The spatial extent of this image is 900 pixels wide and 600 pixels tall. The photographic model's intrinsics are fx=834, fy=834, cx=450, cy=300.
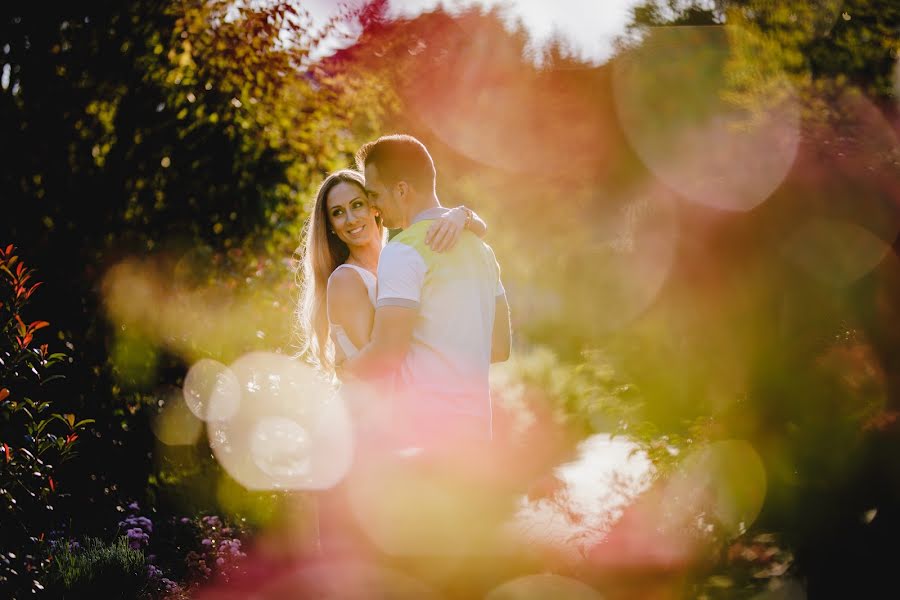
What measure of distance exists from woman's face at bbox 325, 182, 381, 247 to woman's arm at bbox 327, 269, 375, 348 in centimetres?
46

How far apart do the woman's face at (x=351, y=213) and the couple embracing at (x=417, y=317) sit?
459 millimetres

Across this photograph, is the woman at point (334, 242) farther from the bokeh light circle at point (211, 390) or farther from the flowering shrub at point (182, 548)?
the bokeh light circle at point (211, 390)

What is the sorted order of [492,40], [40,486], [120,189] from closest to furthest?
1. [40,486]
2. [120,189]
3. [492,40]

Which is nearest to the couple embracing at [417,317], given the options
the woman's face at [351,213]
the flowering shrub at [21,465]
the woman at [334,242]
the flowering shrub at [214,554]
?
the woman at [334,242]

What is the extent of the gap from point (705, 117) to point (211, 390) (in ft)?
18.9

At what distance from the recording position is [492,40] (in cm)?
1244

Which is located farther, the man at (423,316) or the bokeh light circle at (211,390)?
the bokeh light circle at (211,390)

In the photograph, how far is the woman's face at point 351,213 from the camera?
13.6ft

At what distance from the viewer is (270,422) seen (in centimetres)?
647

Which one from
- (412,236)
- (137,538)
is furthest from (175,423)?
(412,236)

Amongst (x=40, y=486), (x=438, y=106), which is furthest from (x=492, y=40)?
(x=40, y=486)

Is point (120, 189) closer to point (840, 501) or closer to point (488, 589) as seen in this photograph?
point (488, 589)

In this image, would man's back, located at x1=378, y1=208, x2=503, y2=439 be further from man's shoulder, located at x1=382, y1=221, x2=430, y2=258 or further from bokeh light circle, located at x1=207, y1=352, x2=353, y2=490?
bokeh light circle, located at x1=207, y1=352, x2=353, y2=490

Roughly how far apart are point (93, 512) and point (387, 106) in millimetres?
9092
